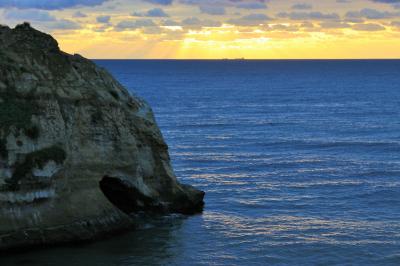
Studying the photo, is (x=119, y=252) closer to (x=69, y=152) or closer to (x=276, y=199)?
(x=69, y=152)

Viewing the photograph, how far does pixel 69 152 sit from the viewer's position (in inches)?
1757

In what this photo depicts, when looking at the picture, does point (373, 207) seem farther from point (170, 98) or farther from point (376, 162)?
point (170, 98)

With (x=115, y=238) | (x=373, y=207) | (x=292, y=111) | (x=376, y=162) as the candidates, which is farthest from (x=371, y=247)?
(x=292, y=111)

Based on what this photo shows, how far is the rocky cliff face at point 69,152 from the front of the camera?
1651 inches

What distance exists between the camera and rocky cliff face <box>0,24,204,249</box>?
41938 millimetres

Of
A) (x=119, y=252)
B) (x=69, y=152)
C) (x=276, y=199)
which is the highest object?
(x=69, y=152)

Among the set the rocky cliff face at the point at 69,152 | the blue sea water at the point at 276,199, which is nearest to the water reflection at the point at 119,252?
the blue sea water at the point at 276,199

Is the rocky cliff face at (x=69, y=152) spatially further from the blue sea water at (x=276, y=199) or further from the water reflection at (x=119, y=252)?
the blue sea water at (x=276, y=199)

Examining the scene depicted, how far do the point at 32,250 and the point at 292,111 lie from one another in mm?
91172

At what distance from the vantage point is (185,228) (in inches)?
1853

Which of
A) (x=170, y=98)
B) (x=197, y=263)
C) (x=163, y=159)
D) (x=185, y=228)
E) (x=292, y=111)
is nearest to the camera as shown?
(x=197, y=263)

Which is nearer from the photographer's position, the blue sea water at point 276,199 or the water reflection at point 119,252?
the water reflection at point 119,252

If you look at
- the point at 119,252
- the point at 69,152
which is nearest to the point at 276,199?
the point at 119,252

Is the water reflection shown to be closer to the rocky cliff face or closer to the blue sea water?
the blue sea water
